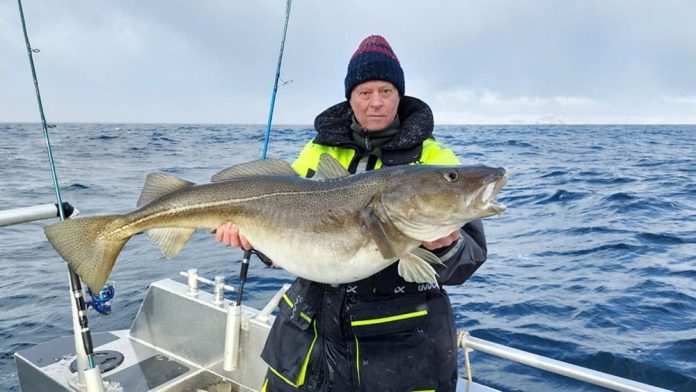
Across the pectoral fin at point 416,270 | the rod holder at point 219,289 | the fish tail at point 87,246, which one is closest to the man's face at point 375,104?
the pectoral fin at point 416,270

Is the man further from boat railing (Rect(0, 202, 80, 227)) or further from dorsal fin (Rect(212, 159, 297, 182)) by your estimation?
boat railing (Rect(0, 202, 80, 227))

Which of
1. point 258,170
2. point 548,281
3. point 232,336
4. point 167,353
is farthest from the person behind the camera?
point 548,281

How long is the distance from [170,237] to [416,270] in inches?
66.8

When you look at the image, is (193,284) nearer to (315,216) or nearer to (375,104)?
(315,216)

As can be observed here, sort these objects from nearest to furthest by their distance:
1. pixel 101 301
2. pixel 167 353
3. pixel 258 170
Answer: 1. pixel 258 170
2. pixel 101 301
3. pixel 167 353

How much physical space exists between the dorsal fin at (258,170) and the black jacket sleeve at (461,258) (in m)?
1.14

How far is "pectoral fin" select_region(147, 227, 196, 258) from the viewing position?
331 cm

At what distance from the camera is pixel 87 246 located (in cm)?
315

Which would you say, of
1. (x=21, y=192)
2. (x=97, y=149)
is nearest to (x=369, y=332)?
(x=21, y=192)

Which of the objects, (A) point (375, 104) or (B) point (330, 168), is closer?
(B) point (330, 168)

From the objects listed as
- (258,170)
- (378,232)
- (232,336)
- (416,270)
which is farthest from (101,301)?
(416,270)

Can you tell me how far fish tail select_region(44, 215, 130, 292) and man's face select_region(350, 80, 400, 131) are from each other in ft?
5.87

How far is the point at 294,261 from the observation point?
2.98 metres

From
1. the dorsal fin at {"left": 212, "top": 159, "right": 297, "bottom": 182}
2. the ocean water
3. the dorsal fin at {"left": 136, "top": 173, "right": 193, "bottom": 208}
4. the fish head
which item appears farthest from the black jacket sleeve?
the ocean water
